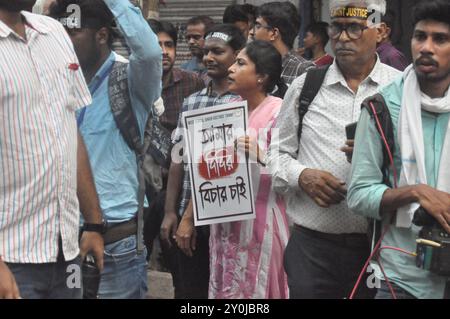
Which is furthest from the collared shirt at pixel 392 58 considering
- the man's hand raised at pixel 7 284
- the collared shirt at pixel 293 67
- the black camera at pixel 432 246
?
the man's hand raised at pixel 7 284

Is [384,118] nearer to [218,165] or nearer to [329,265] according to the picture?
[329,265]

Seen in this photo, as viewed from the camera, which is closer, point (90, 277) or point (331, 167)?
point (90, 277)

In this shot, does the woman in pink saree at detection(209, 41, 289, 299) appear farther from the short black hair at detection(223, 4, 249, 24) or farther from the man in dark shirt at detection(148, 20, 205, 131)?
the short black hair at detection(223, 4, 249, 24)

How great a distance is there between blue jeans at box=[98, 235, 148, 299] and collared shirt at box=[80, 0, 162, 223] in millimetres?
143

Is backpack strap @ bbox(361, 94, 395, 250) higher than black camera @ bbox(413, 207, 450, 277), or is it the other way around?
backpack strap @ bbox(361, 94, 395, 250)

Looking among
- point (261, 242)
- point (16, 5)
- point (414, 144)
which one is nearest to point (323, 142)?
point (414, 144)

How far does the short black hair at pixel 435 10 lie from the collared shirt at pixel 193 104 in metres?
2.13

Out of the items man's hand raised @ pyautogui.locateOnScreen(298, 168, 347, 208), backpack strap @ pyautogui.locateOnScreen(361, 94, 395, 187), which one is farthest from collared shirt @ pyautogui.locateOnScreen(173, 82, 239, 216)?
backpack strap @ pyautogui.locateOnScreen(361, 94, 395, 187)

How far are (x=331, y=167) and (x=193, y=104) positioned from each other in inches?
69.1

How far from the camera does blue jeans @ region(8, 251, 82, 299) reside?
4.05 metres

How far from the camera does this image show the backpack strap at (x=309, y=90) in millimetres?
5289

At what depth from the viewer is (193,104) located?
6.75m
